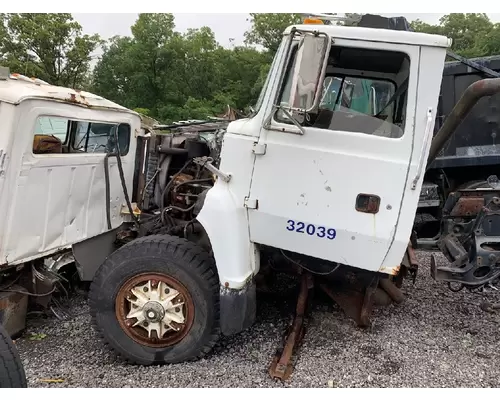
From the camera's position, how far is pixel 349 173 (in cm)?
296

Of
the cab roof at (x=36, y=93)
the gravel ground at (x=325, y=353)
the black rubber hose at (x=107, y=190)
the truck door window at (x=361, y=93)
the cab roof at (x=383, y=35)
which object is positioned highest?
the cab roof at (x=383, y=35)

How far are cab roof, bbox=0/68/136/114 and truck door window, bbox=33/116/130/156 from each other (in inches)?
6.9

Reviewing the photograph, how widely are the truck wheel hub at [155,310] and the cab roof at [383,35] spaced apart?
77.4 inches

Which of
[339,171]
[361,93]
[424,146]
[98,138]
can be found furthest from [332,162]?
[98,138]

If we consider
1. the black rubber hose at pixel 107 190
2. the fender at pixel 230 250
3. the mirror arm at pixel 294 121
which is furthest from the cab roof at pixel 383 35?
the black rubber hose at pixel 107 190

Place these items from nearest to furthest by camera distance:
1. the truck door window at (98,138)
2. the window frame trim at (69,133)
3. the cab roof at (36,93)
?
the cab roof at (36,93) < the window frame trim at (69,133) < the truck door window at (98,138)

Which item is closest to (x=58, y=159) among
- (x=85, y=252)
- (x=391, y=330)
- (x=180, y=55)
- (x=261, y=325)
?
(x=85, y=252)

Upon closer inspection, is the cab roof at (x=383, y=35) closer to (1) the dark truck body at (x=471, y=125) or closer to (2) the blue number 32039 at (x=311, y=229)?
(2) the blue number 32039 at (x=311, y=229)

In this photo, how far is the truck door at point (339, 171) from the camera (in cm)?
293

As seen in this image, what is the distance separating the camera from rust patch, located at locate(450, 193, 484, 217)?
382 centimetres

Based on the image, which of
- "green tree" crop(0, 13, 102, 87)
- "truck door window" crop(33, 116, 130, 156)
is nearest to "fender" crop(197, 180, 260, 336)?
"truck door window" crop(33, 116, 130, 156)

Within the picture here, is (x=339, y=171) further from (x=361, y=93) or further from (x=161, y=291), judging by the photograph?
(x=161, y=291)

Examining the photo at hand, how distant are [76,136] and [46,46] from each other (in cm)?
2193

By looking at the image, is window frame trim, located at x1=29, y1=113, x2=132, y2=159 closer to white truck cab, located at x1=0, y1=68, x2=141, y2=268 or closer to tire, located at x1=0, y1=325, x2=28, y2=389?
white truck cab, located at x1=0, y1=68, x2=141, y2=268
